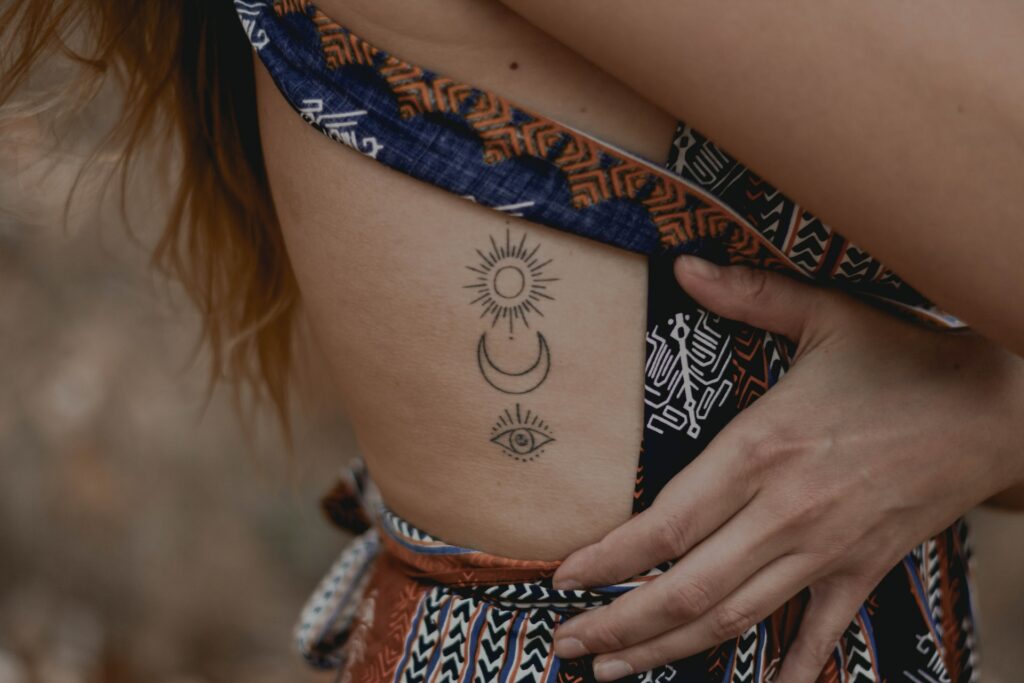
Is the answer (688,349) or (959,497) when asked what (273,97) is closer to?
(688,349)

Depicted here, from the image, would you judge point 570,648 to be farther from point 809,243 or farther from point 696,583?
point 809,243

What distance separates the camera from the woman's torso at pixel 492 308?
0.80 m

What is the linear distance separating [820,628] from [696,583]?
152 millimetres

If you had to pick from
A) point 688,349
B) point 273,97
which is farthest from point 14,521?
point 688,349

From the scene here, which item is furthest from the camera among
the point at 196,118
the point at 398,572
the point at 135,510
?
the point at 135,510

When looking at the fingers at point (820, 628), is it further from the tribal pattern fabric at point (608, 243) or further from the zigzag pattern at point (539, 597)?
the zigzag pattern at point (539, 597)

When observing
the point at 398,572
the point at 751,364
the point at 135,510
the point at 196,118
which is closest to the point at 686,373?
the point at 751,364

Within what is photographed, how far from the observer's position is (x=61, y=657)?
2.58 meters

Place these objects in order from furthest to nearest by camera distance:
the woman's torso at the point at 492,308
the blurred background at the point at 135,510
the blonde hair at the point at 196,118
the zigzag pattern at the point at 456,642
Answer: the blurred background at the point at 135,510 → the blonde hair at the point at 196,118 → the zigzag pattern at the point at 456,642 → the woman's torso at the point at 492,308

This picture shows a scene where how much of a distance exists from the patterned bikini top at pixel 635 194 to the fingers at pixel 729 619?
0.38 ft

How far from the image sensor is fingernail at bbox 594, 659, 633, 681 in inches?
34.1

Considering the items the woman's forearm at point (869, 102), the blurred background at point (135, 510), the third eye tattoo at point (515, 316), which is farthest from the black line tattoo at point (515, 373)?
the blurred background at point (135, 510)

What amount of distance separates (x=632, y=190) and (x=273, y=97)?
0.40m

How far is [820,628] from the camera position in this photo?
0.89 meters
